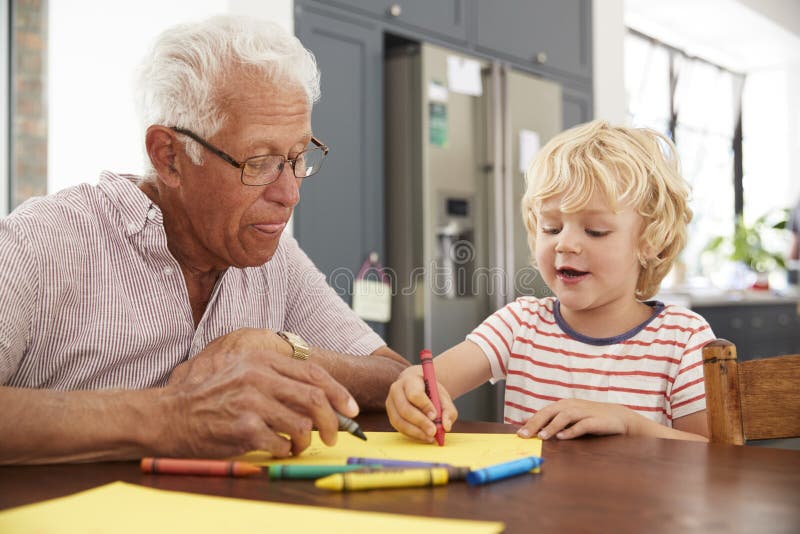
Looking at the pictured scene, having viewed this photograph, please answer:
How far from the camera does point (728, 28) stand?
20.4 feet

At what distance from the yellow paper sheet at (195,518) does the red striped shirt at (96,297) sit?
0.47 meters

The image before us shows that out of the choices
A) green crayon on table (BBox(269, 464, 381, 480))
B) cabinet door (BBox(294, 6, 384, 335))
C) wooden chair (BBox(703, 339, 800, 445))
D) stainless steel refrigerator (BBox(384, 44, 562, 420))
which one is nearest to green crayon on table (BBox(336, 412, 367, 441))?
green crayon on table (BBox(269, 464, 381, 480))

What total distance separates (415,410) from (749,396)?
0.46 metres

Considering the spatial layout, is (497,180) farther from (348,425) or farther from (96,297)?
(348,425)

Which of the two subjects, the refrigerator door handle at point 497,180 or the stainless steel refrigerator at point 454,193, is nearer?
the stainless steel refrigerator at point 454,193

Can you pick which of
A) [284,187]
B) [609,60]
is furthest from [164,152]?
[609,60]

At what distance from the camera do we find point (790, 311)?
546 cm

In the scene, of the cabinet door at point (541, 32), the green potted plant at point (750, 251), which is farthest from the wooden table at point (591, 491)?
Answer: the green potted plant at point (750, 251)

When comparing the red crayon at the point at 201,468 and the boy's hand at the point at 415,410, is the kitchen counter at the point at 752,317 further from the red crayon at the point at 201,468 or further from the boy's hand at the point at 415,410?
the red crayon at the point at 201,468

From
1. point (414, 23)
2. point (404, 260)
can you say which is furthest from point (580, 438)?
point (414, 23)

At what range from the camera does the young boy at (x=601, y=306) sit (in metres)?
1.42

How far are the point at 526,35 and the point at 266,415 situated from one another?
3.31 meters

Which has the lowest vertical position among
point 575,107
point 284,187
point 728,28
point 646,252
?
point 646,252

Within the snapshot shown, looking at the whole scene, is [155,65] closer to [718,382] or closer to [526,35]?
[718,382]
